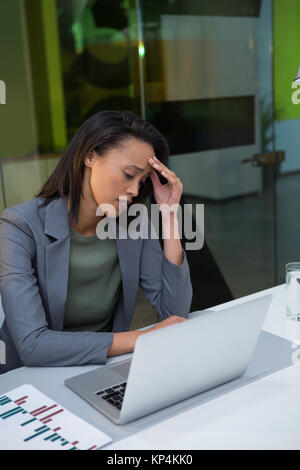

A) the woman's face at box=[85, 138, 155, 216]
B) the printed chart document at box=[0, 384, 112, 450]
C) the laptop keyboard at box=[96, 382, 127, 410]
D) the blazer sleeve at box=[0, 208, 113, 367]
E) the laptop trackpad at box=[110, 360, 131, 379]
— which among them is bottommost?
the laptop trackpad at box=[110, 360, 131, 379]

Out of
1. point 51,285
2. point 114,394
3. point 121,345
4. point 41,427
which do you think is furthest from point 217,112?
point 41,427

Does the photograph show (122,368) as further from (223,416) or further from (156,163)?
(156,163)

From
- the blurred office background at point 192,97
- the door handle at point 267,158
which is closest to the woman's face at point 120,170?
the blurred office background at point 192,97

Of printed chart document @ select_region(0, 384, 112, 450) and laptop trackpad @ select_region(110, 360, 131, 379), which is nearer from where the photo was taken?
printed chart document @ select_region(0, 384, 112, 450)

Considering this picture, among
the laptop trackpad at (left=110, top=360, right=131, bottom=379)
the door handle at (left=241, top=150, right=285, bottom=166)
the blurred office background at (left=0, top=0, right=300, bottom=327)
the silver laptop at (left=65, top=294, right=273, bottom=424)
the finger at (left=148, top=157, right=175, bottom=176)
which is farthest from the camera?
the door handle at (left=241, top=150, right=285, bottom=166)

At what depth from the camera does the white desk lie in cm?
95

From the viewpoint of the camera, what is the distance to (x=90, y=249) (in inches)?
63.6

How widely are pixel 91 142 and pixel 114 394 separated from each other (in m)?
0.71

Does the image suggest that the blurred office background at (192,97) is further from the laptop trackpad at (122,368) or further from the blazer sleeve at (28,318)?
the laptop trackpad at (122,368)

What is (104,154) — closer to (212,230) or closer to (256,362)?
(256,362)

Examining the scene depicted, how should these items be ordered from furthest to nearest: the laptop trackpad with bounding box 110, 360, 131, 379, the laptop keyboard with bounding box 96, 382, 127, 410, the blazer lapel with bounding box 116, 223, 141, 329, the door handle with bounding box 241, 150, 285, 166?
1. the door handle with bounding box 241, 150, 285, 166
2. the blazer lapel with bounding box 116, 223, 141, 329
3. the laptop trackpad with bounding box 110, 360, 131, 379
4. the laptop keyboard with bounding box 96, 382, 127, 410

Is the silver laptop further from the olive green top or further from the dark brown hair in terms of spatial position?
the dark brown hair

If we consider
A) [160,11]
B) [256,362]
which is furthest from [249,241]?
[256,362]

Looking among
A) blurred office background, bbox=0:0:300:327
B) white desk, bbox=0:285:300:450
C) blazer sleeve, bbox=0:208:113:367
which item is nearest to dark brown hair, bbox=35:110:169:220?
blazer sleeve, bbox=0:208:113:367
